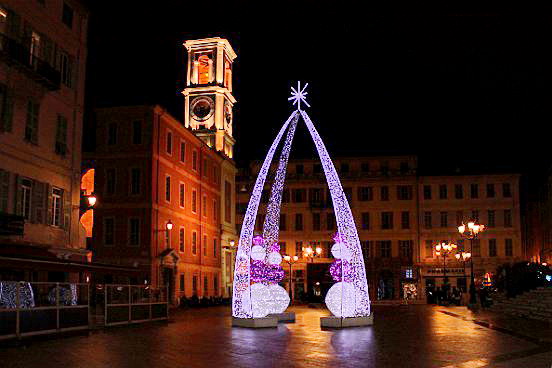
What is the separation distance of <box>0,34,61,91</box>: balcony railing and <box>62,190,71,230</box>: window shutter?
16.0 feet

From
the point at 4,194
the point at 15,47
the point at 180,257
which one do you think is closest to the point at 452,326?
the point at 4,194

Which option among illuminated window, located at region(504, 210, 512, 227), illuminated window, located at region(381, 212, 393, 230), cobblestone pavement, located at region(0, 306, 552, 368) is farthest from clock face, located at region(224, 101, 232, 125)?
cobblestone pavement, located at region(0, 306, 552, 368)

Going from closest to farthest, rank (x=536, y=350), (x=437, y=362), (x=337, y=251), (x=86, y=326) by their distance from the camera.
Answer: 1. (x=437, y=362)
2. (x=536, y=350)
3. (x=86, y=326)
4. (x=337, y=251)

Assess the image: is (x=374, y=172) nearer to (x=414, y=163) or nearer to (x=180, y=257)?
(x=414, y=163)

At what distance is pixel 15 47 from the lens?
26.4 m

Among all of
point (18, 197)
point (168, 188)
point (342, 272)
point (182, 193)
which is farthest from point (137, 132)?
point (342, 272)

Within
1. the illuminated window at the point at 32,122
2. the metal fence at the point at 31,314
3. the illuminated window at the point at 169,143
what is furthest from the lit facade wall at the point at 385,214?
the metal fence at the point at 31,314

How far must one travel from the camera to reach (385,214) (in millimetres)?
74625

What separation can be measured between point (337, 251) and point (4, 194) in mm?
12709

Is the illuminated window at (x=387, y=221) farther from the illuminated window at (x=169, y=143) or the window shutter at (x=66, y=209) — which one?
the window shutter at (x=66, y=209)

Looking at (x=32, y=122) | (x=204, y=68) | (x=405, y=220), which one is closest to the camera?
(x=32, y=122)

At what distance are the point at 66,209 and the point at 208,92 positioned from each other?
36300 mm

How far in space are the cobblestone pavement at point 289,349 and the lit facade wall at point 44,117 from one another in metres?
7.78

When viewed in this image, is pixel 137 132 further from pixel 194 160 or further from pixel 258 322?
pixel 258 322
